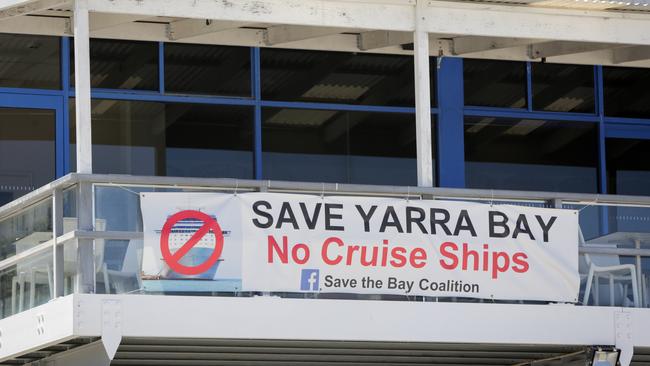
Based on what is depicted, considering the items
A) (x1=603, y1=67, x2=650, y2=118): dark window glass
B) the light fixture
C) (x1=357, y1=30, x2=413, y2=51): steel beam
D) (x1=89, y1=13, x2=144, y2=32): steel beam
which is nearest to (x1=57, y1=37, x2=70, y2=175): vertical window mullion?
(x1=89, y1=13, x2=144, y2=32): steel beam

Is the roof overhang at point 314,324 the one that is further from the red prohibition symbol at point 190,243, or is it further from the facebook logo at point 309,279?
the red prohibition symbol at point 190,243

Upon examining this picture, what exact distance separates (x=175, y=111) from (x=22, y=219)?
418 cm

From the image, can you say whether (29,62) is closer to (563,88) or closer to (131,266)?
(131,266)

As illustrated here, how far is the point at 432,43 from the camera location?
681 inches

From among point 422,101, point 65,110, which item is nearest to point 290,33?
point 422,101

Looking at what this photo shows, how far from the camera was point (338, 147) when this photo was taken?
19.5 metres

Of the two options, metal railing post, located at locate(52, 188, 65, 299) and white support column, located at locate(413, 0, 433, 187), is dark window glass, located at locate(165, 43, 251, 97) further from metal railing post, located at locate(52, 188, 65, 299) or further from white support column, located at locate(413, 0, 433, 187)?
metal railing post, located at locate(52, 188, 65, 299)

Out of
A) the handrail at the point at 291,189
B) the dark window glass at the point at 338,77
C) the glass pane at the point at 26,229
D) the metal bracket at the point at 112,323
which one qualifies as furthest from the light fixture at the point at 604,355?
the dark window glass at the point at 338,77

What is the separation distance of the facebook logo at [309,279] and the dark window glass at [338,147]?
466 centimetres

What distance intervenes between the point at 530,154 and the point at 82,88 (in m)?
7.10

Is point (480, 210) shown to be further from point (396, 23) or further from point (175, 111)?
point (175, 111)

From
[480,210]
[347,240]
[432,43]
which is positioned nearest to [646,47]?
[432,43]

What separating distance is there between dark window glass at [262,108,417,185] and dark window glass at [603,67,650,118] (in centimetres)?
260

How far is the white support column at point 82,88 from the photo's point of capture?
14539 millimetres
